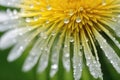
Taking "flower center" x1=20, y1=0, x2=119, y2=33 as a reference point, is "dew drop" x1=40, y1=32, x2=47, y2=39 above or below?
below

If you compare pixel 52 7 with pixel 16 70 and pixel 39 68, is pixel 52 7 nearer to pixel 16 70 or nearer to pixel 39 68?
pixel 39 68

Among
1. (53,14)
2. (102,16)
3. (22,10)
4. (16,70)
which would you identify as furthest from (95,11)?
(16,70)

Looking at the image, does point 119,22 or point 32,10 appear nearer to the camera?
point 119,22

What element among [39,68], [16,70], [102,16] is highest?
[102,16]

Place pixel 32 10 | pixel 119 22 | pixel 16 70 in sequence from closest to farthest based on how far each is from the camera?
pixel 119 22, pixel 32 10, pixel 16 70

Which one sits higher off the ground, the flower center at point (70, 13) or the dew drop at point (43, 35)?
the flower center at point (70, 13)

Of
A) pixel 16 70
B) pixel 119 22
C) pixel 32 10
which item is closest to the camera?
pixel 119 22

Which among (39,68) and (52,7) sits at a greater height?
(52,7)
